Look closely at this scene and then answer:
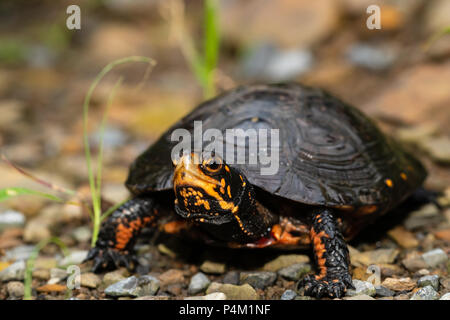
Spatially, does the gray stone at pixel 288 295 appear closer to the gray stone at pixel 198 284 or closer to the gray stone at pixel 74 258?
the gray stone at pixel 198 284

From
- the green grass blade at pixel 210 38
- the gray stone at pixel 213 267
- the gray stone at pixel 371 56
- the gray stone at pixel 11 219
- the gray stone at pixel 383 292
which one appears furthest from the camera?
the gray stone at pixel 371 56

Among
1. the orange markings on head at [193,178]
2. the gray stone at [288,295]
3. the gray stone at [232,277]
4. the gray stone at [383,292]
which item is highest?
the orange markings on head at [193,178]

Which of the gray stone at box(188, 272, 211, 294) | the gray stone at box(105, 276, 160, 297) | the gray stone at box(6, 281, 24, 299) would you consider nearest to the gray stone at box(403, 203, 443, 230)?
the gray stone at box(188, 272, 211, 294)

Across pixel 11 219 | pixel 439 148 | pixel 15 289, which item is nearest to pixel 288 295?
pixel 15 289

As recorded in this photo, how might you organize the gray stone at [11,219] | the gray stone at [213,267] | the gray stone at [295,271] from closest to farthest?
the gray stone at [295,271], the gray stone at [213,267], the gray stone at [11,219]

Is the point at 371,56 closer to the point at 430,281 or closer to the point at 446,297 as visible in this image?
the point at 430,281

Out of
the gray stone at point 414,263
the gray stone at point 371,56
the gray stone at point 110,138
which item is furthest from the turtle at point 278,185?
the gray stone at point 371,56
